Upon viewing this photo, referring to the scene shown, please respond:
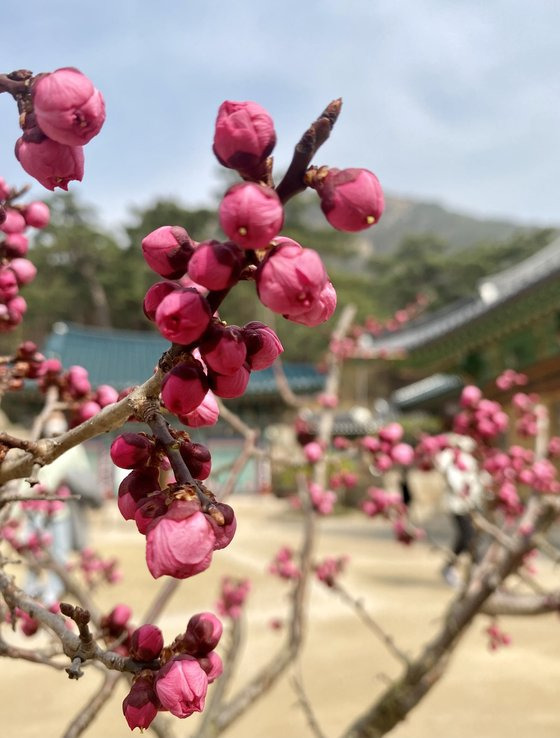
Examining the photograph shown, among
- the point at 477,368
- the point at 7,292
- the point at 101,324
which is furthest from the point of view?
the point at 101,324

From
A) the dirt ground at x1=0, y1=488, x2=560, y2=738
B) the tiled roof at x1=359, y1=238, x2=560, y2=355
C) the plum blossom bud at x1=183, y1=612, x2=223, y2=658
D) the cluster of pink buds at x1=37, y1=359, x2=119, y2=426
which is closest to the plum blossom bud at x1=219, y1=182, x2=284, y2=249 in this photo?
the plum blossom bud at x1=183, y1=612, x2=223, y2=658

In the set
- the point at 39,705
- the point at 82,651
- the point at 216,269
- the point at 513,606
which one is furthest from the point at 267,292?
the point at 39,705

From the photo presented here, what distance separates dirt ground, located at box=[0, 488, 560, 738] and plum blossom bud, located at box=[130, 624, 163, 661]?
2.39 m

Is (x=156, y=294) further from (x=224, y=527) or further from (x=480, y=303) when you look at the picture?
(x=480, y=303)

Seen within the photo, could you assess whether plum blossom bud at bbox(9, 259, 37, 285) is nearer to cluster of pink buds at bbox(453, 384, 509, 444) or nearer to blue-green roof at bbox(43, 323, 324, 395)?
cluster of pink buds at bbox(453, 384, 509, 444)

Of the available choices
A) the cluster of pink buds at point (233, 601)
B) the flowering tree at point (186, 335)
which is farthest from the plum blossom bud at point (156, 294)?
the cluster of pink buds at point (233, 601)

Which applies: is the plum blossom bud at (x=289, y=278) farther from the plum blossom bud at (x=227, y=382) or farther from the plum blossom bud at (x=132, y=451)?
the plum blossom bud at (x=132, y=451)

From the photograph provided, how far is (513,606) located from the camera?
9.15ft

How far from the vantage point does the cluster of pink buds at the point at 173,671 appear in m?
0.71

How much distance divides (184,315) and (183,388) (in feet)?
0.25

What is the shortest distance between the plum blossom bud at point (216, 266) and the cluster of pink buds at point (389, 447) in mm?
1930

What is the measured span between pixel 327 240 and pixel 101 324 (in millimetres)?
11756

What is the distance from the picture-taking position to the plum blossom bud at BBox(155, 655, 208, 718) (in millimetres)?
703

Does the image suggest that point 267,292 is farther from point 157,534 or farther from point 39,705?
point 39,705
